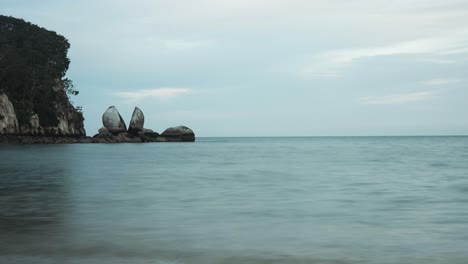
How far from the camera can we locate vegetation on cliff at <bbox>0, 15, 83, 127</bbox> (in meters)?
71.1

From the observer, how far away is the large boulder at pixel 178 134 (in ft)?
323

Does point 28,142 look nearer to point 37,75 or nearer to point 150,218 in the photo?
point 37,75

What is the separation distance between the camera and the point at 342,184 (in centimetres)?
1888

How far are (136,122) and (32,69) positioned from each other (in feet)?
81.4

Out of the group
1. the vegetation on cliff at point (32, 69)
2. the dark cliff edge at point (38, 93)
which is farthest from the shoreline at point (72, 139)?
the vegetation on cliff at point (32, 69)

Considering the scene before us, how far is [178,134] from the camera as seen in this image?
98.9 m

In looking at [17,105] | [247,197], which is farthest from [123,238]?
[17,105]

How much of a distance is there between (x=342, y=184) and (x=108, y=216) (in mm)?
10803

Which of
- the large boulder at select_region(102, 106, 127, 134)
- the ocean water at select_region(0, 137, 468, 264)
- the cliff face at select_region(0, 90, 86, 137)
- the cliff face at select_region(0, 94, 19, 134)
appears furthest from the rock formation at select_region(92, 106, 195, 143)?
the ocean water at select_region(0, 137, 468, 264)

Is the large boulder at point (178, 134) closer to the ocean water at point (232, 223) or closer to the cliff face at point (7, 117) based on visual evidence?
the cliff face at point (7, 117)

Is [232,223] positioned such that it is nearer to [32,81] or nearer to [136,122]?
[32,81]

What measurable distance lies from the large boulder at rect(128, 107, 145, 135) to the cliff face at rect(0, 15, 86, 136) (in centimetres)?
1168

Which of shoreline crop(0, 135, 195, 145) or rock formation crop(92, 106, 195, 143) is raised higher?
rock formation crop(92, 106, 195, 143)

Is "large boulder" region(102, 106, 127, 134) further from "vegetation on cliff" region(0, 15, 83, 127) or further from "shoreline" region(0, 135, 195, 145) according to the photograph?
"vegetation on cliff" region(0, 15, 83, 127)
